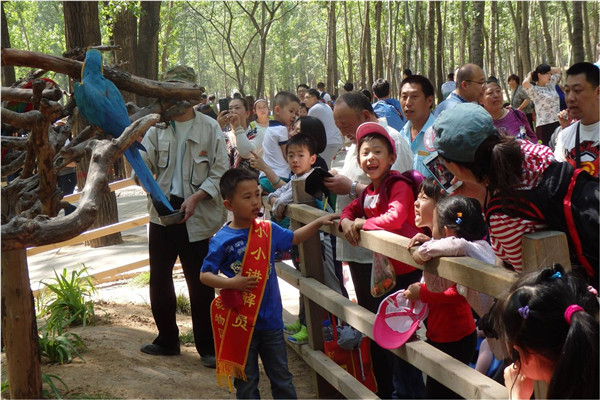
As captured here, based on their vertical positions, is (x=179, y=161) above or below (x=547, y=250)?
above

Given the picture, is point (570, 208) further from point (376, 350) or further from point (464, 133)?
point (376, 350)

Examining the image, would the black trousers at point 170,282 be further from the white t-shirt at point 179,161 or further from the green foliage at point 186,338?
the green foliage at point 186,338

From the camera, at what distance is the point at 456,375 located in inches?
105

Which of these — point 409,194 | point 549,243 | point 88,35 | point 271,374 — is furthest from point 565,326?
point 88,35

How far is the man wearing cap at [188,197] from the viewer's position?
4906 mm

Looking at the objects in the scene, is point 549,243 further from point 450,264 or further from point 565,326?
point 450,264

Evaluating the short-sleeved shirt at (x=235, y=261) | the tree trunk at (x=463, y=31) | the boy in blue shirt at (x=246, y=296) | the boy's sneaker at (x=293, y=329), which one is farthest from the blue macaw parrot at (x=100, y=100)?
the tree trunk at (x=463, y=31)

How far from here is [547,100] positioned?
431 inches

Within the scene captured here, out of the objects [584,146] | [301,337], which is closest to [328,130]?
[301,337]

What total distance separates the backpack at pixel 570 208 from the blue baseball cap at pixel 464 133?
0.70 feet

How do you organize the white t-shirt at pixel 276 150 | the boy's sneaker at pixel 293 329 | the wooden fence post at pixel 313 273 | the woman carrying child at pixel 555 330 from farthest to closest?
the white t-shirt at pixel 276 150, the boy's sneaker at pixel 293 329, the wooden fence post at pixel 313 273, the woman carrying child at pixel 555 330

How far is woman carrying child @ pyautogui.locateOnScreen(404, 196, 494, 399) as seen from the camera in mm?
2752

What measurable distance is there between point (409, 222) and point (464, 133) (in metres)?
1.29

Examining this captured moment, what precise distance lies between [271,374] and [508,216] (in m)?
1.83
